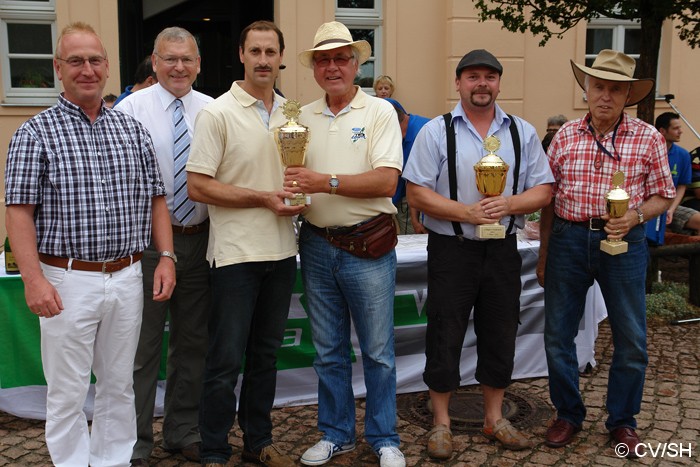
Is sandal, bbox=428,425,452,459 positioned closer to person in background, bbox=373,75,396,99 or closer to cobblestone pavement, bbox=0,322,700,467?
cobblestone pavement, bbox=0,322,700,467

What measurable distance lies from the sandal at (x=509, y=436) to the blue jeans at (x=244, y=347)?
1.23 metres

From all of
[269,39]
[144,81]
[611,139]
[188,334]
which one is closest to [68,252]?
[188,334]

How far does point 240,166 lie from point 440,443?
1.76 metres

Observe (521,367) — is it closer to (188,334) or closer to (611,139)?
(611,139)

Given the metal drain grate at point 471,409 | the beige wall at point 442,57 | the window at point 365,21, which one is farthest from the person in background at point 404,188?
the window at point 365,21

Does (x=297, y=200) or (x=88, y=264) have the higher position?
(x=297, y=200)

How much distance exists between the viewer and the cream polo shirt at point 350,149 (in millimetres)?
3426

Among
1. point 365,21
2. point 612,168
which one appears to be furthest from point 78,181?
point 365,21

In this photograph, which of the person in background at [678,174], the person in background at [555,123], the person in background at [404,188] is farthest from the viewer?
the person in background at [555,123]

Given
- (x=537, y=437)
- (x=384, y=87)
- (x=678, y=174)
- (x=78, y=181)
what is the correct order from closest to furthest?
(x=78, y=181), (x=537, y=437), (x=678, y=174), (x=384, y=87)

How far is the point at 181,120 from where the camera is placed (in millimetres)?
3594

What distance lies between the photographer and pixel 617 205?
11.6ft

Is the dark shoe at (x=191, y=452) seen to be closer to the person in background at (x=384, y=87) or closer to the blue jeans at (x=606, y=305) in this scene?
the blue jeans at (x=606, y=305)

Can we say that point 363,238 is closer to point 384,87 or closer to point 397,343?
point 397,343
